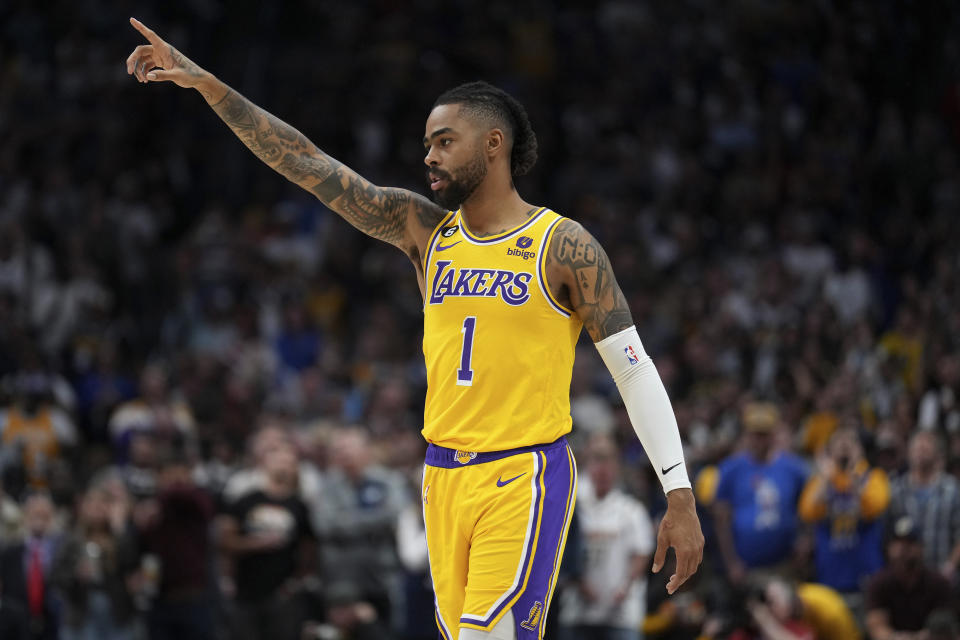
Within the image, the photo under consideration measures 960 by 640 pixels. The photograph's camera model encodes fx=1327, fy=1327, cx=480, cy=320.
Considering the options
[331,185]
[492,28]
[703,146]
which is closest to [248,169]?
[492,28]

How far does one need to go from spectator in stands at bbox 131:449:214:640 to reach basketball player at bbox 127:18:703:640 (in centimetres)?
616

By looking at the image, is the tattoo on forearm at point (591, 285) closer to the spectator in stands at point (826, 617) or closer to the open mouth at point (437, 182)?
the open mouth at point (437, 182)

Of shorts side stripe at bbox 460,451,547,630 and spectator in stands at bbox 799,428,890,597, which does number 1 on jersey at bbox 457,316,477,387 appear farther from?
spectator in stands at bbox 799,428,890,597

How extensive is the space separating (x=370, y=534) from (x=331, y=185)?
6230mm

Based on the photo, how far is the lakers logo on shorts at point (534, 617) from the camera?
193 inches

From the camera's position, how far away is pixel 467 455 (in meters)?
5.07

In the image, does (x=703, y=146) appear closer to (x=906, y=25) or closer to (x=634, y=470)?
(x=906, y=25)

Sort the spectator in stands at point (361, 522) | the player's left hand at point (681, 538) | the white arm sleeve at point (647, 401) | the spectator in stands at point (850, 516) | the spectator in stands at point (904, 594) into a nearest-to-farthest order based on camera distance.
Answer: the player's left hand at point (681, 538) → the white arm sleeve at point (647, 401) → the spectator in stands at point (904, 594) → the spectator in stands at point (850, 516) → the spectator in stands at point (361, 522)

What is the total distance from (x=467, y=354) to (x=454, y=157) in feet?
2.58

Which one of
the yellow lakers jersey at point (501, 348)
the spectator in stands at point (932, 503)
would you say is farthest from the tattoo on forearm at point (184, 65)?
the spectator in stands at point (932, 503)

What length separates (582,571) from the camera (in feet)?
35.1

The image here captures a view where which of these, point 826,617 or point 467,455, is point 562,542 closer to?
point 467,455

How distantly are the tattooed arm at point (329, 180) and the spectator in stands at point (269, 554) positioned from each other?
5.57 m

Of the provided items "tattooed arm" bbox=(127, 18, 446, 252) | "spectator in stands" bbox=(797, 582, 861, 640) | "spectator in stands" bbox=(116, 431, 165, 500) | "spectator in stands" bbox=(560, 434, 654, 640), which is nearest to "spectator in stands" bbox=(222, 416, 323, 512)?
"spectator in stands" bbox=(116, 431, 165, 500)
